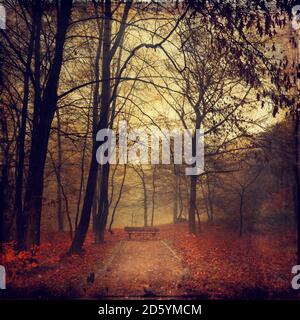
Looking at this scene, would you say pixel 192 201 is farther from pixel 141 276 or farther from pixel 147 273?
pixel 141 276

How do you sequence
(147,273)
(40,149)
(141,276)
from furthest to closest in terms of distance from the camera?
(40,149) → (147,273) → (141,276)

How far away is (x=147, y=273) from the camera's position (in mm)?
9750

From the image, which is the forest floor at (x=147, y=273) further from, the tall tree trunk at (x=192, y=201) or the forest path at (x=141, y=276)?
the tall tree trunk at (x=192, y=201)

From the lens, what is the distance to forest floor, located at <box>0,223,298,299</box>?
28.9 feet

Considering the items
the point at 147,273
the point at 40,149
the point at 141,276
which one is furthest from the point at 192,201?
the point at 40,149

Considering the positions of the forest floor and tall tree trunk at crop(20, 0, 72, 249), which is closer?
the forest floor

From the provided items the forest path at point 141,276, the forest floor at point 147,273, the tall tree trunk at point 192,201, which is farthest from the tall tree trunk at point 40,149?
the tall tree trunk at point 192,201

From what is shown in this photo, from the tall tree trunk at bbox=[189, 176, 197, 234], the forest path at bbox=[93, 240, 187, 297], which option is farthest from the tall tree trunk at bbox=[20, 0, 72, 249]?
the tall tree trunk at bbox=[189, 176, 197, 234]

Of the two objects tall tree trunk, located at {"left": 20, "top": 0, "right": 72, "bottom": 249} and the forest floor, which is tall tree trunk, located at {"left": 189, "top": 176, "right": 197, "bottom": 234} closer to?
the forest floor

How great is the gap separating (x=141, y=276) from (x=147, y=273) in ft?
0.86

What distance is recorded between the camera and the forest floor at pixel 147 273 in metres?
8.82

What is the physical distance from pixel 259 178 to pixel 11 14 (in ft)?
41.7
